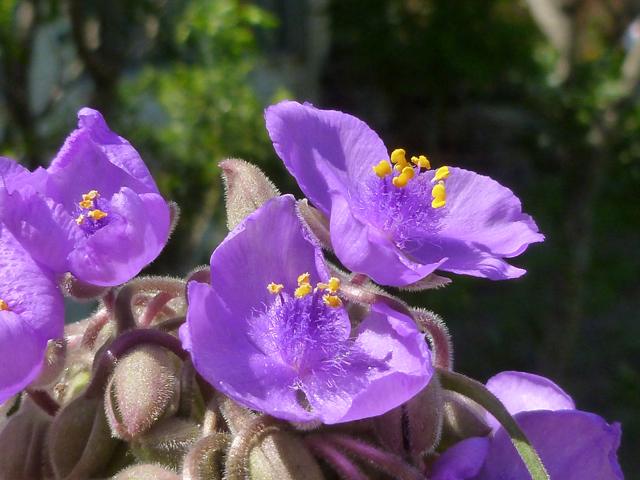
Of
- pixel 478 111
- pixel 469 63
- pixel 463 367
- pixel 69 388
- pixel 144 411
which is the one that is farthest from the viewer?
pixel 478 111

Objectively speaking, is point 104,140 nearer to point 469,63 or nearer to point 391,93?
point 469,63

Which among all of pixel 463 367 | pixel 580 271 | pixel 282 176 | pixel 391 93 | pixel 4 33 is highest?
pixel 4 33

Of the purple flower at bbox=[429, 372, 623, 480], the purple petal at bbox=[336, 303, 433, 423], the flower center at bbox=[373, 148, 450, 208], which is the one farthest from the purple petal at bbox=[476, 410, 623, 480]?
the flower center at bbox=[373, 148, 450, 208]

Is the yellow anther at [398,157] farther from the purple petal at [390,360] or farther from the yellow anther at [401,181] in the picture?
the purple petal at [390,360]

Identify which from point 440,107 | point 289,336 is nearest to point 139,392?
point 289,336

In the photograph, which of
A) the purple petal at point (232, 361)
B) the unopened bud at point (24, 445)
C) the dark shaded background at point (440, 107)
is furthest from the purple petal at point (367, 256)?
the dark shaded background at point (440, 107)

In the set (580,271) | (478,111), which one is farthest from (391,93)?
(580,271)

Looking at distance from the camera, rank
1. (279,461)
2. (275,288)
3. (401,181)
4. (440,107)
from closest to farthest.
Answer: (279,461) → (275,288) → (401,181) → (440,107)

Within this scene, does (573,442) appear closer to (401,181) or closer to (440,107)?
(401,181)
